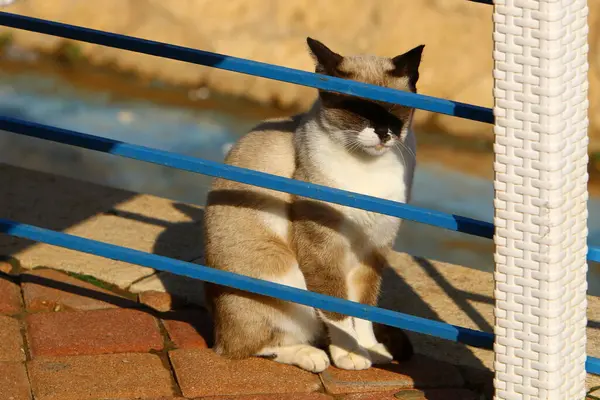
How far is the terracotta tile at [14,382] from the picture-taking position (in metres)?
3.17

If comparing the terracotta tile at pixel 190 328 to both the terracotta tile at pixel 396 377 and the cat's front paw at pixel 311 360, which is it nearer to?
the cat's front paw at pixel 311 360

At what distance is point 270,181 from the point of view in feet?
9.70

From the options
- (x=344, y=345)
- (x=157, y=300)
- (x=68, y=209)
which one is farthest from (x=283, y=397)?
(x=68, y=209)

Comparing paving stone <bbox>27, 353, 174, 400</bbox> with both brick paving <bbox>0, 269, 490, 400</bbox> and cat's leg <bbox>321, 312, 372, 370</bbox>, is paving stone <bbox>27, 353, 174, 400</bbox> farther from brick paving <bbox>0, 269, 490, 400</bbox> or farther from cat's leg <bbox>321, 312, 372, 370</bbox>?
Result: cat's leg <bbox>321, 312, 372, 370</bbox>

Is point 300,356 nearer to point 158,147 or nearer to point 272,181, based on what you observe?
point 272,181

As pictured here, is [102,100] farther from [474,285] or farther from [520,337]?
[520,337]

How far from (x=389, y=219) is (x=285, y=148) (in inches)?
16.4

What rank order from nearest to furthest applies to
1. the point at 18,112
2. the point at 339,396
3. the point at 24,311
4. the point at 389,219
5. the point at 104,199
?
the point at 339,396 → the point at 389,219 → the point at 24,311 → the point at 104,199 → the point at 18,112

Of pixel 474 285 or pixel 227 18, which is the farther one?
pixel 227 18

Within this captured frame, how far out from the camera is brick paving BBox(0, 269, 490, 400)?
3250 mm

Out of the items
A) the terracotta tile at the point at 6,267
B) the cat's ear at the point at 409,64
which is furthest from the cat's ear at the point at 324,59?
the terracotta tile at the point at 6,267

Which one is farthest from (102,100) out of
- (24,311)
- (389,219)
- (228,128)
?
(389,219)

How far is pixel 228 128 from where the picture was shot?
6473 mm

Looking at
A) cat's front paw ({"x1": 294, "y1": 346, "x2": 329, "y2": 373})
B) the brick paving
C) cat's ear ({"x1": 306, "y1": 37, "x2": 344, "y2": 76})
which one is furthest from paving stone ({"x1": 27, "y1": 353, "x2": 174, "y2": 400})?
cat's ear ({"x1": 306, "y1": 37, "x2": 344, "y2": 76})
